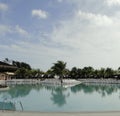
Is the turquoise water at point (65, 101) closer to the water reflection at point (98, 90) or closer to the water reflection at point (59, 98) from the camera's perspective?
the water reflection at point (59, 98)

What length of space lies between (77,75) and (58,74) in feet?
50.8

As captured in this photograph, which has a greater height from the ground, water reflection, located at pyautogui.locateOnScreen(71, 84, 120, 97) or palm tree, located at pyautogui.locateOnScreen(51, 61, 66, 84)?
palm tree, located at pyautogui.locateOnScreen(51, 61, 66, 84)

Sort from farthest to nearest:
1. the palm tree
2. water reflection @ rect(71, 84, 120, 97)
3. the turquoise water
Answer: the palm tree
water reflection @ rect(71, 84, 120, 97)
the turquoise water

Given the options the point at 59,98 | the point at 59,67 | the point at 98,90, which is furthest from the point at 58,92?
the point at 59,67

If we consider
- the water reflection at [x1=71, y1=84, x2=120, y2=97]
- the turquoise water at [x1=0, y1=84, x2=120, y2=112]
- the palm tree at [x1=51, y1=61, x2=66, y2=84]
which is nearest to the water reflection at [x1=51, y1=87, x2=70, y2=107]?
the turquoise water at [x1=0, y1=84, x2=120, y2=112]

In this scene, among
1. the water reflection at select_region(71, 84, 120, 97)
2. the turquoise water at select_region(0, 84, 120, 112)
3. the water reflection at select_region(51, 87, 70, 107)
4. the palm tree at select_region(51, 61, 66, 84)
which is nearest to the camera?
the turquoise water at select_region(0, 84, 120, 112)

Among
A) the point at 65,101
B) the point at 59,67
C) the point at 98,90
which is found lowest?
the point at 65,101

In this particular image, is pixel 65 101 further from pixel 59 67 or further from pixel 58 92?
pixel 59 67

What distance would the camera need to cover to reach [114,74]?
7938 centimetres

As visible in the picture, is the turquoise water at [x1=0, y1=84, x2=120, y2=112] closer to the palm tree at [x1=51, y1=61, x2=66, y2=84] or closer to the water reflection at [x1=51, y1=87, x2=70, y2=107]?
the water reflection at [x1=51, y1=87, x2=70, y2=107]

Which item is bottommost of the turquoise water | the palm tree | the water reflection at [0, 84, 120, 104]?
the turquoise water

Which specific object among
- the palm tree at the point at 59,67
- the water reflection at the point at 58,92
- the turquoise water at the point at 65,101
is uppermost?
the palm tree at the point at 59,67

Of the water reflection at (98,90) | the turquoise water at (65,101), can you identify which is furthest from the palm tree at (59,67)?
the turquoise water at (65,101)

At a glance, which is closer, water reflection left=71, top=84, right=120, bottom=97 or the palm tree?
water reflection left=71, top=84, right=120, bottom=97
